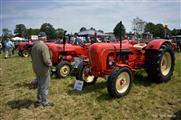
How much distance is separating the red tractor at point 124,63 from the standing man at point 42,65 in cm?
149

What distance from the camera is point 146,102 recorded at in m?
7.24

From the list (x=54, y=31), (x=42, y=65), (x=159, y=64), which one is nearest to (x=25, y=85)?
(x=42, y=65)

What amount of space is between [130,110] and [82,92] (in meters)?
2.02

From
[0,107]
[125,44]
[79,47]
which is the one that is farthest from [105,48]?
[79,47]

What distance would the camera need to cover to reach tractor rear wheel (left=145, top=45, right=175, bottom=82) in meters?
8.65

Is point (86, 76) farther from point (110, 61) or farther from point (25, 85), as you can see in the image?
point (25, 85)

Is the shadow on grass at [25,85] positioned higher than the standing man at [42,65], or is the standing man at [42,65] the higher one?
the standing man at [42,65]

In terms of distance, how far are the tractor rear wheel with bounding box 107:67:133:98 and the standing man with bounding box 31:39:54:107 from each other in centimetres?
154

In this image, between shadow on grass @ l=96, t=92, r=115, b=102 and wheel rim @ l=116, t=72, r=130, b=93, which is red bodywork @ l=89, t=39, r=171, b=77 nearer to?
wheel rim @ l=116, t=72, r=130, b=93

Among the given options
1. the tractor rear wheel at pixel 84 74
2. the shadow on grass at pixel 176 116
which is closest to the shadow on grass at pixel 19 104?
the tractor rear wheel at pixel 84 74

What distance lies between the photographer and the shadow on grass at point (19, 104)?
24.2 ft

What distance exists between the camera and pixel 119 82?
7.54m

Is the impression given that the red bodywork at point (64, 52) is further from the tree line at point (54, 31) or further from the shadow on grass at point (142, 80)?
the tree line at point (54, 31)

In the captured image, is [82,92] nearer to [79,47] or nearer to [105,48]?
[105,48]
